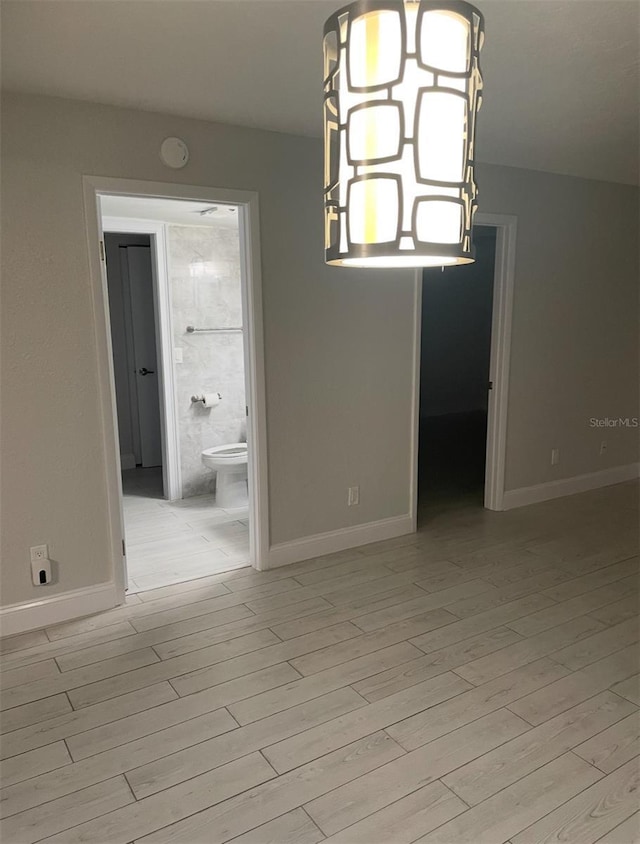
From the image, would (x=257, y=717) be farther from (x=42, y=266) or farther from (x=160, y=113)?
(x=160, y=113)

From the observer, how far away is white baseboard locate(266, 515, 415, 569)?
3645 mm

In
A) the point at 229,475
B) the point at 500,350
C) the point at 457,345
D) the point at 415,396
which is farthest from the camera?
the point at 457,345

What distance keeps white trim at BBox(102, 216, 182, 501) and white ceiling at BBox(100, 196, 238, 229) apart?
0.27 feet

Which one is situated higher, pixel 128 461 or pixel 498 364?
pixel 498 364

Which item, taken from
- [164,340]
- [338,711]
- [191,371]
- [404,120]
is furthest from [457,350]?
[404,120]

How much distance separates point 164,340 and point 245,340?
1649mm

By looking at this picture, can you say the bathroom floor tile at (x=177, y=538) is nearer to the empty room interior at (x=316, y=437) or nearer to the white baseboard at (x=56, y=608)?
the empty room interior at (x=316, y=437)

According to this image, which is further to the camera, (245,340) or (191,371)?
(191,371)

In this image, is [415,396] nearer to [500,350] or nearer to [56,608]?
[500,350]

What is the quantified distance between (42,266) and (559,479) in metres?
4.07

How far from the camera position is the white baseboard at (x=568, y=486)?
468 cm

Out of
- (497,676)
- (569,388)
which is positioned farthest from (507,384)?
(497,676)

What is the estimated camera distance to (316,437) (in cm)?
366

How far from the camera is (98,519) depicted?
3062mm
